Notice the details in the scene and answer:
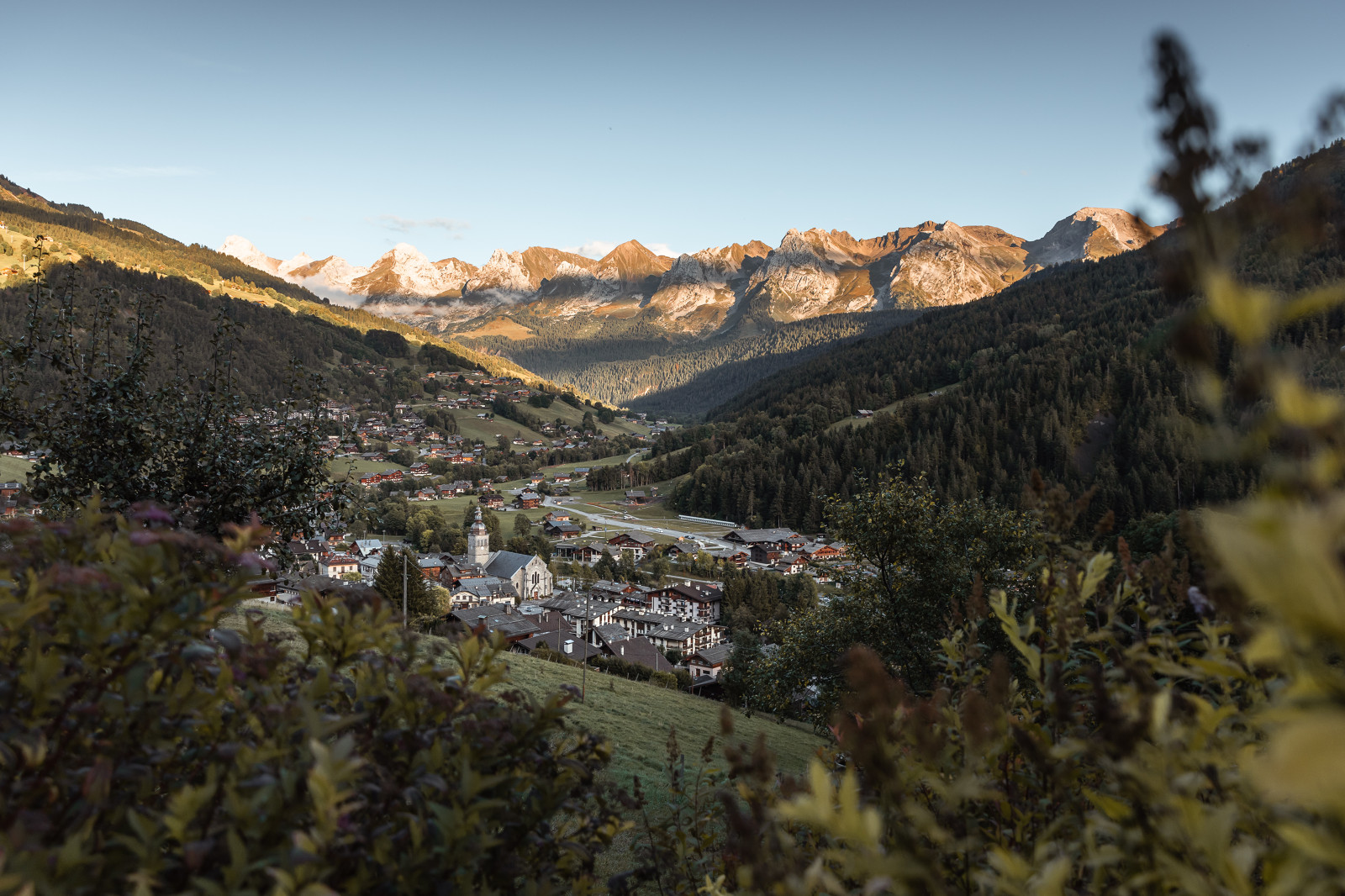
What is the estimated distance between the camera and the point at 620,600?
55.9 meters

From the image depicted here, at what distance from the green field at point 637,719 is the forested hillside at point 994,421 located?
45.3 meters

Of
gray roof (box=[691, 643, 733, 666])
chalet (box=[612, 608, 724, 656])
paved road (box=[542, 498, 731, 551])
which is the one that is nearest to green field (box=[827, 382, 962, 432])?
paved road (box=[542, 498, 731, 551])

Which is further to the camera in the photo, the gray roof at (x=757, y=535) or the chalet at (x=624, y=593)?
the gray roof at (x=757, y=535)

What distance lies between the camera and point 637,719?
1373cm

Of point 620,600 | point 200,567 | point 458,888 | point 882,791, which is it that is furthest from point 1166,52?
point 620,600

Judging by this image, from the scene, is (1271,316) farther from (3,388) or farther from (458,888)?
(3,388)

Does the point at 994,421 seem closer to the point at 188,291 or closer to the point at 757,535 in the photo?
the point at 757,535

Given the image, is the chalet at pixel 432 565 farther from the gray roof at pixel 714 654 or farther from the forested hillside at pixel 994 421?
the forested hillside at pixel 994 421

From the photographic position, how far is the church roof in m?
59.6

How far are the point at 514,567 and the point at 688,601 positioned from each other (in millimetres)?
15776

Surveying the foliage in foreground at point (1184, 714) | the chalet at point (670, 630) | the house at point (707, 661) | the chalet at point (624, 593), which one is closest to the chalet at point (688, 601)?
the chalet at point (624, 593)

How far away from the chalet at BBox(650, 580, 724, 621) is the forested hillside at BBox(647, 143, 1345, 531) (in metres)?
18.9

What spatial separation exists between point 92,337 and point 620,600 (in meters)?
49.9

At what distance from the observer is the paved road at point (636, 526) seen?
262 feet
